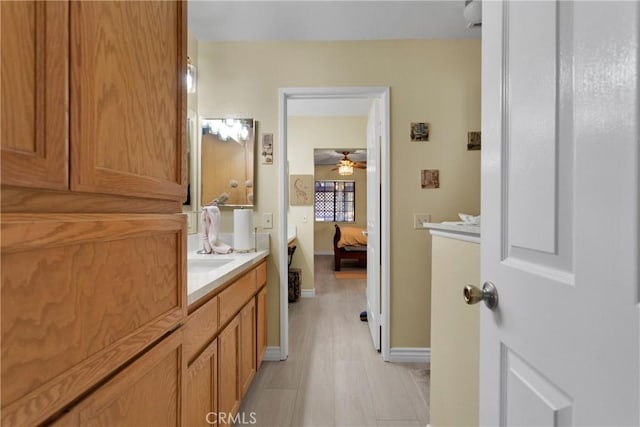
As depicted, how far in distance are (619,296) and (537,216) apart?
209 mm

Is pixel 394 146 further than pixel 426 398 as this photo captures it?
Yes

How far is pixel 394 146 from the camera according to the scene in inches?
97.7

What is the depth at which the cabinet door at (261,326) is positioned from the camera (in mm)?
2139

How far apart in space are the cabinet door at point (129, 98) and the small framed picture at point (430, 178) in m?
2.00

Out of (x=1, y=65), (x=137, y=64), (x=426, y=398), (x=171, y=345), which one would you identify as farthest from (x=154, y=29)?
(x=426, y=398)

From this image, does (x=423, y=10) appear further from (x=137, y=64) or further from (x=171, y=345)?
(x=171, y=345)

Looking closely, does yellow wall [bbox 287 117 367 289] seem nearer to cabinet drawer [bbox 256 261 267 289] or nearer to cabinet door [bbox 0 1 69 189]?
cabinet drawer [bbox 256 261 267 289]

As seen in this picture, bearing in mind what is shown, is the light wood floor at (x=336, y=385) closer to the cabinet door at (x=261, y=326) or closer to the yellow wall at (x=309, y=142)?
the cabinet door at (x=261, y=326)

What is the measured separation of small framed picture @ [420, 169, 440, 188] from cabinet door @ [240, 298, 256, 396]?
160cm

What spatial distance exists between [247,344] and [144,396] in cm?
125

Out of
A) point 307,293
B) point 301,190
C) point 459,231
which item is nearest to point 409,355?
point 459,231

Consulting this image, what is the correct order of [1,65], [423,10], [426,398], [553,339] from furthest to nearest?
[423,10]
[426,398]
[553,339]
[1,65]

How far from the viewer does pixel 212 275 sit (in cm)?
137

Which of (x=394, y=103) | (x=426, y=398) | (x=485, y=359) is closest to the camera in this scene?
(x=485, y=359)
